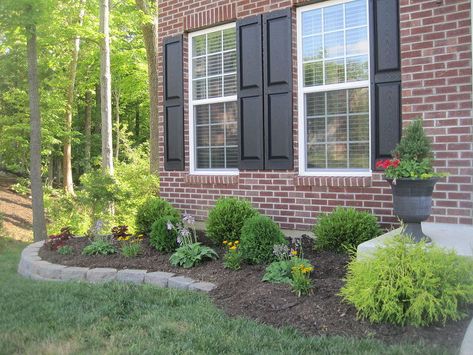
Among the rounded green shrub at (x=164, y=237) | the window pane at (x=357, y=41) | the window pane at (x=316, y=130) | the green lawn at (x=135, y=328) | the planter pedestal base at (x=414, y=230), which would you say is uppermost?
the window pane at (x=357, y=41)

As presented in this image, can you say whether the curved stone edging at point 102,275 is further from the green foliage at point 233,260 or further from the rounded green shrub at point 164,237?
the rounded green shrub at point 164,237

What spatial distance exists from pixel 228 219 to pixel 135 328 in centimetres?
235

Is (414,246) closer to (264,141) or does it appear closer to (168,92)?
(264,141)

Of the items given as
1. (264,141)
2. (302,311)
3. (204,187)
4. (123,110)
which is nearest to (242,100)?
(264,141)

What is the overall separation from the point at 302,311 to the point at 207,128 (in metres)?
3.80

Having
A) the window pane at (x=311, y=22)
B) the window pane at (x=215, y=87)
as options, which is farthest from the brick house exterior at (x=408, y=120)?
the window pane at (x=215, y=87)

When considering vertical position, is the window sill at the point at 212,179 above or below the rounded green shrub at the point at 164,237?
above

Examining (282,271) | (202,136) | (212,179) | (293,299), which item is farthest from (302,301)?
(202,136)

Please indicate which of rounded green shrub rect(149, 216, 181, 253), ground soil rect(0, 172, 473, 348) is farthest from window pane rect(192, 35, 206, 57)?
ground soil rect(0, 172, 473, 348)

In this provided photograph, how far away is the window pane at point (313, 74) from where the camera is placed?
576 centimetres

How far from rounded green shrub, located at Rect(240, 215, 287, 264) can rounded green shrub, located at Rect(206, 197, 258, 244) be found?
0.76 metres

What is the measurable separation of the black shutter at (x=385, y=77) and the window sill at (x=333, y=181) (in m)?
0.22

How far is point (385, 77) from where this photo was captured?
519 centimetres

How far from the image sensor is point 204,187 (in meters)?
6.80
